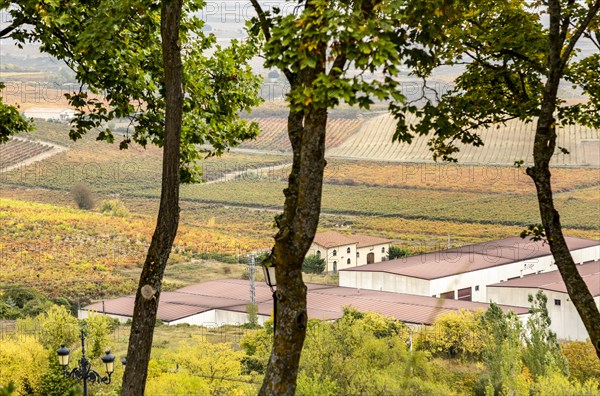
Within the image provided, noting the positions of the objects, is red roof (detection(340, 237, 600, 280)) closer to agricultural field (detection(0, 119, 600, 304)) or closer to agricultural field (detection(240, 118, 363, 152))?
agricultural field (detection(0, 119, 600, 304))

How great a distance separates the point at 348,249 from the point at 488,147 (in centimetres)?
1417

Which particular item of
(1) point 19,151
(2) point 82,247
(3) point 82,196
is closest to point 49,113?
(1) point 19,151

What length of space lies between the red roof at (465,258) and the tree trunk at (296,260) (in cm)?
4130

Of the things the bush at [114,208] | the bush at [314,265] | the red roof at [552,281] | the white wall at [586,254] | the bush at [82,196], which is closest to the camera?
the red roof at [552,281]

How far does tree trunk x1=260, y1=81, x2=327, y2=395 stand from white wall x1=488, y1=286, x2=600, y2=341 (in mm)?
31061

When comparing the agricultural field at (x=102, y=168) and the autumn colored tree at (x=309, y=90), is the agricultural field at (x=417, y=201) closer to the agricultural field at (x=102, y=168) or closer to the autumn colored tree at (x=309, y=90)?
the agricultural field at (x=102, y=168)

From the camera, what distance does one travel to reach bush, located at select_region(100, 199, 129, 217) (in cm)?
6120

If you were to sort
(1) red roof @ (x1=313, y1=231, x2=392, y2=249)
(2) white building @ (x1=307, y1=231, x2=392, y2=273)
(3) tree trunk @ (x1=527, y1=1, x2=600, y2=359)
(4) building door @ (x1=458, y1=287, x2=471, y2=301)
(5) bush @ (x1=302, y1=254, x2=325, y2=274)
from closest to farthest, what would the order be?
(3) tree trunk @ (x1=527, y1=1, x2=600, y2=359) < (4) building door @ (x1=458, y1=287, x2=471, y2=301) < (5) bush @ (x1=302, y1=254, x2=325, y2=274) < (2) white building @ (x1=307, y1=231, x2=392, y2=273) < (1) red roof @ (x1=313, y1=231, x2=392, y2=249)

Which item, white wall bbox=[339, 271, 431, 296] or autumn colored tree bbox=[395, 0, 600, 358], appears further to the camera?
white wall bbox=[339, 271, 431, 296]

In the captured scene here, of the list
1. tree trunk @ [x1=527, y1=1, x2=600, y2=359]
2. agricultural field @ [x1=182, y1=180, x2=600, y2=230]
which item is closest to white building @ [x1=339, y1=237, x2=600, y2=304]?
agricultural field @ [x1=182, y1=180, x2=600, y2=230]

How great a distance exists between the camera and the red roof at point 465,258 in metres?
47.8

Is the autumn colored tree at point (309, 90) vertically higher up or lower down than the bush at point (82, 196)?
higher up

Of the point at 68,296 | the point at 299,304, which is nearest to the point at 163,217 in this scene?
the point at 299,304

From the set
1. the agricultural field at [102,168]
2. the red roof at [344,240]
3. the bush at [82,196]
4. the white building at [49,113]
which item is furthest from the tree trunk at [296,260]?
the white building at [49,113]
